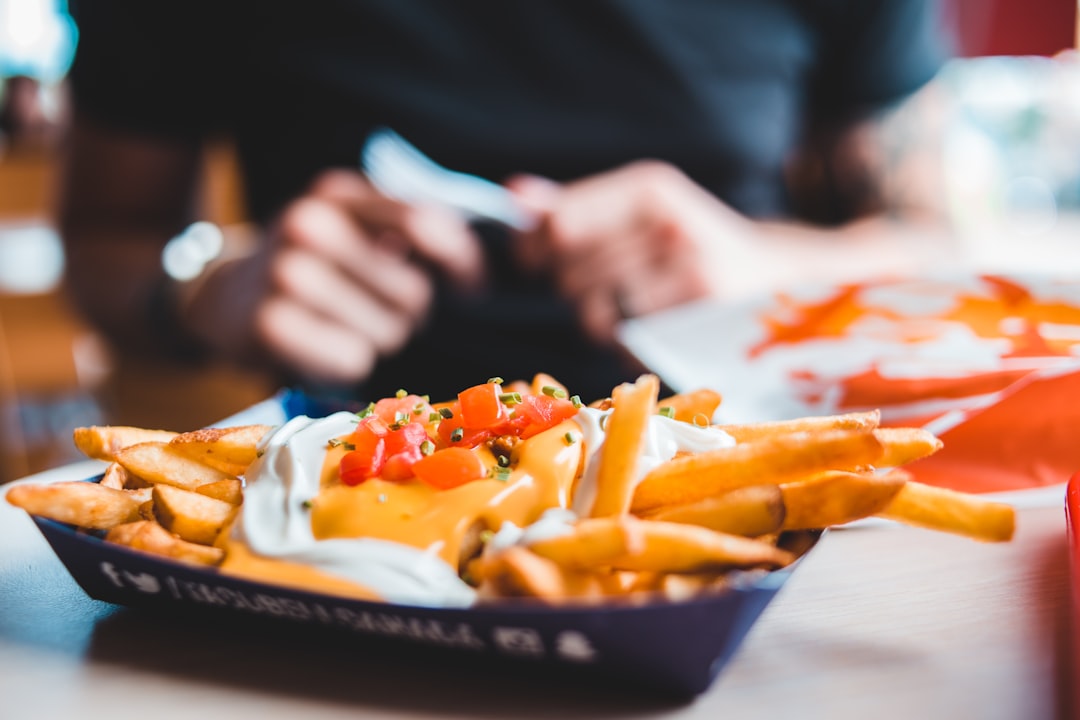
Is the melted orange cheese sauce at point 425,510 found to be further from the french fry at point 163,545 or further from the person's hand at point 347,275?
the person's hand at point 347,275

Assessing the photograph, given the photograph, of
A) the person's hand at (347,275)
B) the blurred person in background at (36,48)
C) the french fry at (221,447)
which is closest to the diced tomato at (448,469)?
the french fry at (221,447)

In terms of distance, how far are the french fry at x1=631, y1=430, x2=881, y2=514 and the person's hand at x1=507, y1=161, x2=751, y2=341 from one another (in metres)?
1.19

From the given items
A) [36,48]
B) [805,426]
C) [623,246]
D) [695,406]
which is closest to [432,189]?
[623,246]

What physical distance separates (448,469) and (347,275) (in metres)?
1.27

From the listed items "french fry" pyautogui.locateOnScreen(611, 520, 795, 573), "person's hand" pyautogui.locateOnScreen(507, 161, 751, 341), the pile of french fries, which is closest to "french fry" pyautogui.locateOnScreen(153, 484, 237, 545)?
the pile of french fries

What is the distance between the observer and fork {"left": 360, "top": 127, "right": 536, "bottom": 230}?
6.30ft

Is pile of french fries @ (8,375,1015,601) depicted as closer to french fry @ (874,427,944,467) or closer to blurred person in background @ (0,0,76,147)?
french fry @ (874,427,944,467)

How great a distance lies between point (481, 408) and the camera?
33.4 inches

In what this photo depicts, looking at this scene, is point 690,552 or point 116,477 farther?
point 116,477

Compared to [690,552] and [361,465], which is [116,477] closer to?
[361,465]

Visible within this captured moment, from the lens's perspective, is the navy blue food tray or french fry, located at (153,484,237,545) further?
french fry, located at (153,484,237,545)

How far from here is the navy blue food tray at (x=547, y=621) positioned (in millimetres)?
586

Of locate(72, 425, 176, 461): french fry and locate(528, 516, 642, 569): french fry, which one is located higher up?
locate(72, 425, 176, 461): french fry

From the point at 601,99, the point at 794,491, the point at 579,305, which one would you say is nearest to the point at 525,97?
the point at 601,99
